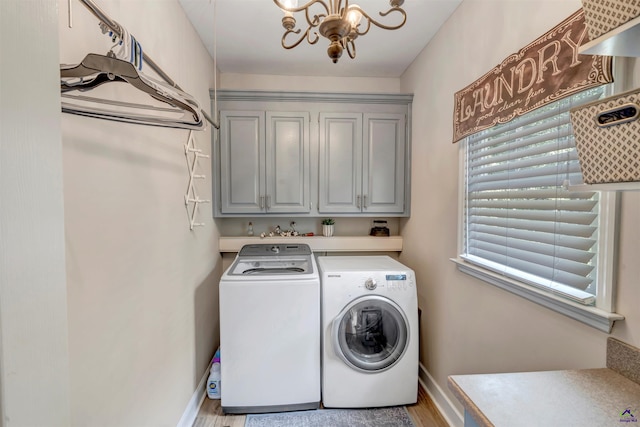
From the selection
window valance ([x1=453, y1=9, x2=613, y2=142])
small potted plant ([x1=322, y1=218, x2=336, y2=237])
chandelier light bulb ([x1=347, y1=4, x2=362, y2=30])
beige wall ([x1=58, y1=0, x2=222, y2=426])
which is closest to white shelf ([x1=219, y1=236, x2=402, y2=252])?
small potted plant ([x1=322, y1=218, x2=336, y2=237])

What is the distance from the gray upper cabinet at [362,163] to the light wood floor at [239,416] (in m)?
1.47

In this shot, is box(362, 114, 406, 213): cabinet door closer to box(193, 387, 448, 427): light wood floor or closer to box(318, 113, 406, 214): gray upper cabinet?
box(318, 113, 406, 214): gray upper cabinet

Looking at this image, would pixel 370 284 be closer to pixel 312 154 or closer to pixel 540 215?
pixel 540 215

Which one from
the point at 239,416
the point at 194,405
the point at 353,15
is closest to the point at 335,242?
the point at 239,416

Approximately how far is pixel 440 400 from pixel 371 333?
61cm

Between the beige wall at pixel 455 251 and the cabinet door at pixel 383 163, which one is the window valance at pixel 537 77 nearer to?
the beige wall at pixel 455 251

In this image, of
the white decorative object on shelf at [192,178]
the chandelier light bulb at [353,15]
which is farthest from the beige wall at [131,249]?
the chandelier light bulb at [353,15]

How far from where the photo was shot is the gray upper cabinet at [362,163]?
248 centimetres

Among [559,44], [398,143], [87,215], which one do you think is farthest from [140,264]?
[398,143]

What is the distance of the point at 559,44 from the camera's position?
39.8 inches

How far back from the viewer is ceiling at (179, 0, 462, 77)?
173 cm

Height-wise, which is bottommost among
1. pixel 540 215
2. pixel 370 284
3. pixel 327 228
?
pixel 370 284

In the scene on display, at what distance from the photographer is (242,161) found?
243 cm

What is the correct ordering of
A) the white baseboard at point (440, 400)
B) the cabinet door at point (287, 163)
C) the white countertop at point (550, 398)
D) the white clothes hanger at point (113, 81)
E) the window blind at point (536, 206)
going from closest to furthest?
1. the white clothes hanger at point (113, 81)
2. the white countertop at point (550, 398)
3. the window blind at point (536, 206)
4. the white baseboard at point (440, 400)
5. the cabinet door at point (287, 163)
